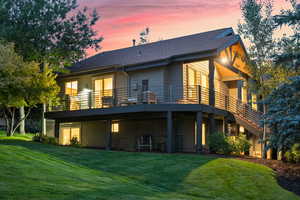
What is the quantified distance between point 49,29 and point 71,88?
13.7ft

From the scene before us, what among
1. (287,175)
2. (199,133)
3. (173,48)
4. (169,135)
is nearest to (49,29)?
(173,48)

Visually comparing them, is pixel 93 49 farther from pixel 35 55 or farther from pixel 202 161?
pixel 202 161

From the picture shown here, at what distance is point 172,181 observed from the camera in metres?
10.4

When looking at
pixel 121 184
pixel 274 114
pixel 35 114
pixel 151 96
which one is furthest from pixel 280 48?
pixel 35 114

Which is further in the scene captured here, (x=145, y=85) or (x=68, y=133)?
(x=68, y=133)

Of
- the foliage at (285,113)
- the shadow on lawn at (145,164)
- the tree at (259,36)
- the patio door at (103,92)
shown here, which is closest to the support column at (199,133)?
the shadow on lawn at (145,164)

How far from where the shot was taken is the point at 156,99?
17.9 metres

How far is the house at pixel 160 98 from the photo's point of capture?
56.0ft

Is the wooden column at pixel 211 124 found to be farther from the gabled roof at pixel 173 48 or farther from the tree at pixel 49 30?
the tree at pixel 49 30

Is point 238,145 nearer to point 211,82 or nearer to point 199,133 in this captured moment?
point 199,133

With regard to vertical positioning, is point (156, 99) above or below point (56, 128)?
above

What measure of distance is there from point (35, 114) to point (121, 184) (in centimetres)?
1981

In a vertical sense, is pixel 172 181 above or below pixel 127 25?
below

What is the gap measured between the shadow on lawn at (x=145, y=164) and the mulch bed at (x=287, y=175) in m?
2.60
